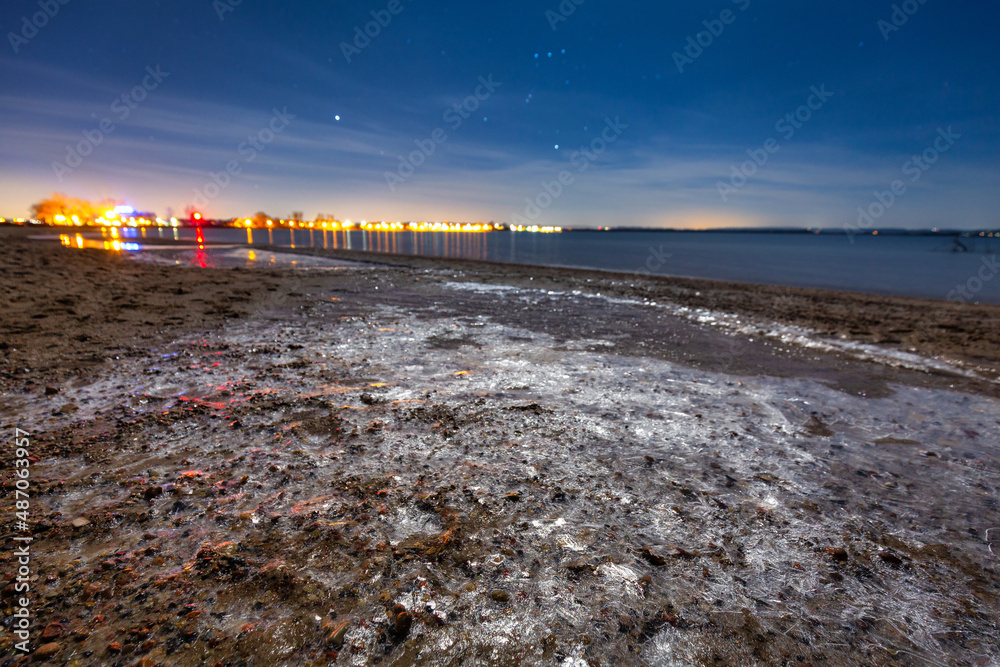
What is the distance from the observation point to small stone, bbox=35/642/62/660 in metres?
1.96

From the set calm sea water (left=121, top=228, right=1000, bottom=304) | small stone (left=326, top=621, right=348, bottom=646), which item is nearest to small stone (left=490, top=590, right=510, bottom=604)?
Result: small stone (left=326, top=621, right=348, bottom=646)

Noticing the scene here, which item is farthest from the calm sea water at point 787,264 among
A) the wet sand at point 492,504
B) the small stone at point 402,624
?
the small stone at point 402,624

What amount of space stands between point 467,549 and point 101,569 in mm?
2115

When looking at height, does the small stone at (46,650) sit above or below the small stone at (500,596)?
above

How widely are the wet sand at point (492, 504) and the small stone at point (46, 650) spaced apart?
0.02m

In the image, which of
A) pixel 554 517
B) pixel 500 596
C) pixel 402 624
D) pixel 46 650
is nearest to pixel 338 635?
pixel 402 624

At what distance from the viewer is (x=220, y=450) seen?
377 cm

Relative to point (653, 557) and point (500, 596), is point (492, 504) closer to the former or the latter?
point (500, 596)

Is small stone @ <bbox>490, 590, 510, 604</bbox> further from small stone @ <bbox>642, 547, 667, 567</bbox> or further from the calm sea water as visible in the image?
the calm sea water

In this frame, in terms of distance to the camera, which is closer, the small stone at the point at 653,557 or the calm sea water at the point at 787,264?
the small stone at the point at 653,557

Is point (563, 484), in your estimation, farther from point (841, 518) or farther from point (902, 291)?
point (902, 291)

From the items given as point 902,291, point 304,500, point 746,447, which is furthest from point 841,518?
point 902,291

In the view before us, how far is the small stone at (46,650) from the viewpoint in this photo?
1961 millimetres

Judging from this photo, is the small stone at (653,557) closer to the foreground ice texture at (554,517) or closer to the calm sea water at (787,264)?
the foreground ice texture at (554,517)
